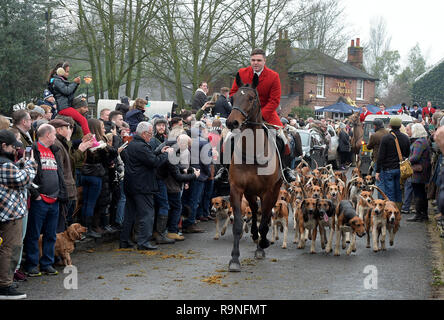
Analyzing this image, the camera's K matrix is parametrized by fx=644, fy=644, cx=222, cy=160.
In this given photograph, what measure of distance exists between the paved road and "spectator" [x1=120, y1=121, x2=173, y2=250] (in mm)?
410

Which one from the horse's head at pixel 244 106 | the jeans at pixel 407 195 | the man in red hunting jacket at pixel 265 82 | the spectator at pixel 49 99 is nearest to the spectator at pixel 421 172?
the jeans at pixel 407 195

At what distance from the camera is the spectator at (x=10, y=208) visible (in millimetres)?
7457

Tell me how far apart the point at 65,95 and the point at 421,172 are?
819 centimetres

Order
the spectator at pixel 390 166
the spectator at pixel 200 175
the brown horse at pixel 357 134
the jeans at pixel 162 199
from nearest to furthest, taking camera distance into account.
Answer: the jeans at pixel 162 199 < the spectator at pixel 200 175 < the spectator at pixel 390 166 < the brown horse at pixel 357 134

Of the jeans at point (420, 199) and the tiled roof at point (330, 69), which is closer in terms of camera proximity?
the jeans at point (420, 199)

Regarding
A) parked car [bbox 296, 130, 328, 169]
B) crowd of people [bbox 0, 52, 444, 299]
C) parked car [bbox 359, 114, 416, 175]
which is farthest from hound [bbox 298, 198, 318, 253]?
parked car [bbox 296, 130, 328, 169]

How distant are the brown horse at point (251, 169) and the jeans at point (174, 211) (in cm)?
229

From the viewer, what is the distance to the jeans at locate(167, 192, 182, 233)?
12.3 metres

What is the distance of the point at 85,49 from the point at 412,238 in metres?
21.8

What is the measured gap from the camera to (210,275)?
349 inches

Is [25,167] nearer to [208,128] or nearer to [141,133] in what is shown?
[141,133]

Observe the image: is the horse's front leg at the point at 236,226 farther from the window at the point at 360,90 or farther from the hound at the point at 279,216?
the window at the point at 360,90

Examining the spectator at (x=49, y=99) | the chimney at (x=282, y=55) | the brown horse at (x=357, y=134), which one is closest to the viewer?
the spectator at (x=49, y=99)

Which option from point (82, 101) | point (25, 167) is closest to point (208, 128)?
point (82, 101)
